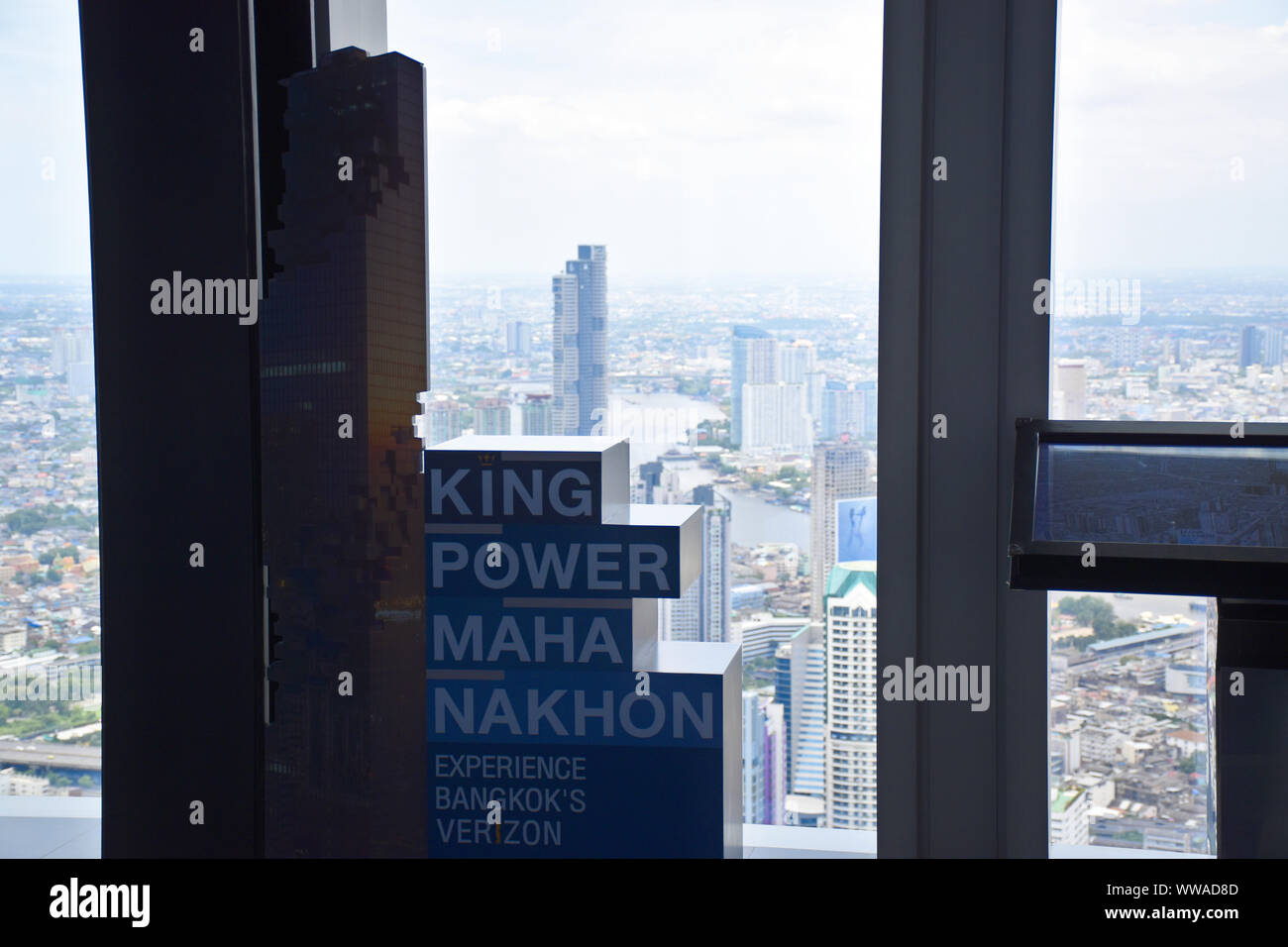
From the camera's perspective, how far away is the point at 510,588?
1790mm

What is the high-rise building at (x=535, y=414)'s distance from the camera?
2.00m

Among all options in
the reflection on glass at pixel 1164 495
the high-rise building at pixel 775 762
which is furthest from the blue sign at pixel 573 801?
the reflection on glass at pixel 1164 495

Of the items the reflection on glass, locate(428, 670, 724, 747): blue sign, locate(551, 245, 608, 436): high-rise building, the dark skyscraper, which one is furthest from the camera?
locate(551, 245, 608, 436): high-rise building

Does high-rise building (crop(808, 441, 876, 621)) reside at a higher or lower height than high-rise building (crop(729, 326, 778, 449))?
lower

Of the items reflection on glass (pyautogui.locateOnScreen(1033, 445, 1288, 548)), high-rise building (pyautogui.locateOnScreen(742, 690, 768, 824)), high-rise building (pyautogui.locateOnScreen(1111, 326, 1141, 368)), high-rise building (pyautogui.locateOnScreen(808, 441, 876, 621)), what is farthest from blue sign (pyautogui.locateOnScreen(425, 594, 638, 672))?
high-rise building (pyautogui.locateOnScreen(1111, 326, 1141, 368))

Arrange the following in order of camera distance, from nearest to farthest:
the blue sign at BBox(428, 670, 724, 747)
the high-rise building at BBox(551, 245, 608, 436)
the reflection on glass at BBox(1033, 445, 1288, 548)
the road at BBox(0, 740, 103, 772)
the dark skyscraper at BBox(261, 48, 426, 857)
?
the reflection on glass at BBox(1033, 445, 1288, 548) → the blue sign at BBox(428, 670, 724, 747) → the dark skyscraper at BBox(261, 48, 426, 857) → the high-rise building at BBox(551, 245, 608, 436) → the road at BBox(0, 740, 103, 772)

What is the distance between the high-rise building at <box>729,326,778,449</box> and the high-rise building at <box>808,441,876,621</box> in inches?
6.8

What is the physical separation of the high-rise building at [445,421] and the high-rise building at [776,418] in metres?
0.61

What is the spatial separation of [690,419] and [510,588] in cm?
51

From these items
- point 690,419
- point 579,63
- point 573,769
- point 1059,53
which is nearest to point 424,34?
point 579,63

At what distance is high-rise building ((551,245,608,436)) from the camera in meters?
1.96

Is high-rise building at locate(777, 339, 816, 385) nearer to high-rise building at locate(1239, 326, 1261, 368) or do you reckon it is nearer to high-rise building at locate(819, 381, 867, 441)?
high-rise building at locate(819, 381, 867, 441)

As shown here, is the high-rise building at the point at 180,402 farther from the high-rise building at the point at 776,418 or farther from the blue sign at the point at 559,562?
the high-rise building at the point at 776,418

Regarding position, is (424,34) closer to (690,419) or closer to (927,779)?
(690,419)
